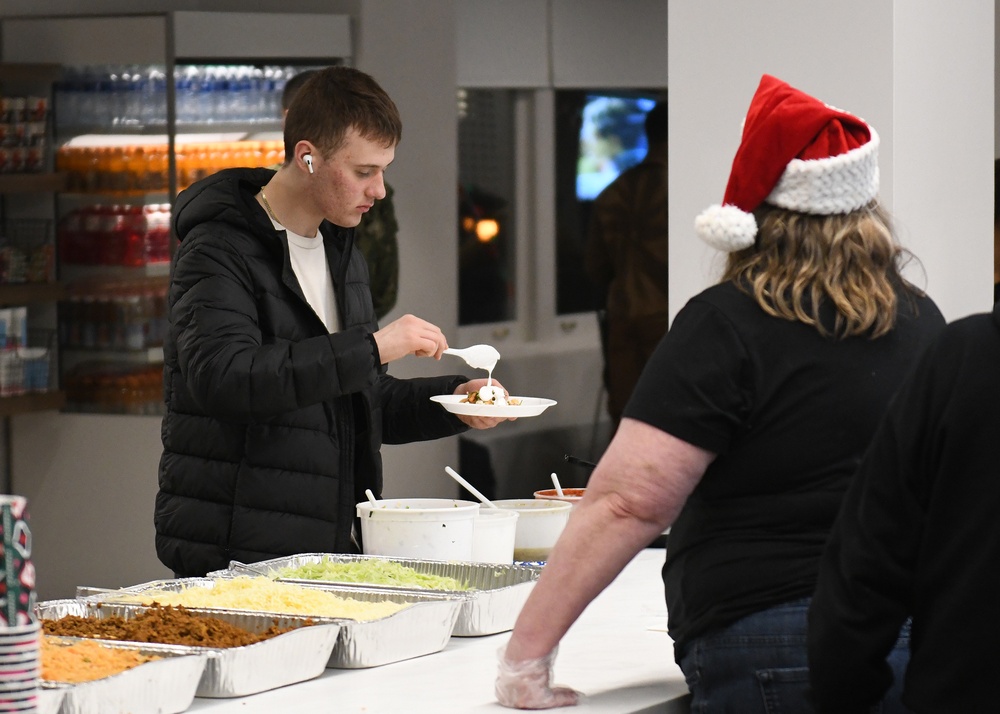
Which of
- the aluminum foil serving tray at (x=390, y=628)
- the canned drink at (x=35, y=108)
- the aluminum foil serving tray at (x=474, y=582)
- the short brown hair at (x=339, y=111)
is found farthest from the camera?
the canned drink at (x=35, y=108)

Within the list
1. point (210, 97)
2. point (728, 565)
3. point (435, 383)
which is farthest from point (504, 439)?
point (728, 565)

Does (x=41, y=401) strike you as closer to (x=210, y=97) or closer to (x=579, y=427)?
(x=210, y=97)

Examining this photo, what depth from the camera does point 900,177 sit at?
300 centimetres

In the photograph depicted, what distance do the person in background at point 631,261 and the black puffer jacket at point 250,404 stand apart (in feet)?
9.40

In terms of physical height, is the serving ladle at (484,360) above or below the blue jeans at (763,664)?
above

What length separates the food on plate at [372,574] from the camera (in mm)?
2230

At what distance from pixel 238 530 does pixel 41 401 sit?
339 cm

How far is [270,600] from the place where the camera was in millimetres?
2057

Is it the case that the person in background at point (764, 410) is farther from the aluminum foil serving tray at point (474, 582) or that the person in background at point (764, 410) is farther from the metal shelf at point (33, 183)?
the metal shelf at point (33, 183)

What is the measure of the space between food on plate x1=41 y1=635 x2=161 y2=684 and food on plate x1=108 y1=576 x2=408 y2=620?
0.25 meters

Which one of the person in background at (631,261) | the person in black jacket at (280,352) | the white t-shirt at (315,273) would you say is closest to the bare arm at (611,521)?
the person in black jacket at (280,352)

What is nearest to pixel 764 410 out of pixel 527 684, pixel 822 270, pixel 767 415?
pixel 767 415

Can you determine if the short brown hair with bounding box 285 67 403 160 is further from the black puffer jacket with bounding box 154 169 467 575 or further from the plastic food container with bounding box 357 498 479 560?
the plastic food container with bounding box 357 498 479 560

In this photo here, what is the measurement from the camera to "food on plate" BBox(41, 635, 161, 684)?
5.52 feet
